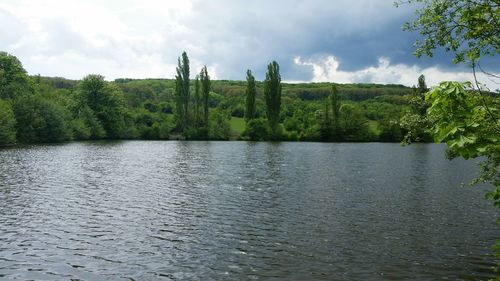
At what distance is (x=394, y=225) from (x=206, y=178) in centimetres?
2243

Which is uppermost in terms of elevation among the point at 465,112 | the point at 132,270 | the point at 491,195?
the point at 465,112

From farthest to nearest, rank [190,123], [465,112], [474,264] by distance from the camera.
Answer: [190,123], [474,264], [465,112]

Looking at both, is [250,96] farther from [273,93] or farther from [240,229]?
[240,229]

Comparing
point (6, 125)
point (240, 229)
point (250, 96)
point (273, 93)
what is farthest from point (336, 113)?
point (240, 229)

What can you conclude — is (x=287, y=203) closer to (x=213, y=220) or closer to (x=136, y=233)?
(x=213, y=220)

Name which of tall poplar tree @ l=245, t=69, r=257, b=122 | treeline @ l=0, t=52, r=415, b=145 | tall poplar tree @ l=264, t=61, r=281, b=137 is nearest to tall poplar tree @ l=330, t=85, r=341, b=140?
treeline @ l=0, t=52, r=415, b=145

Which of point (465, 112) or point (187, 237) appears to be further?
point (187, 237)

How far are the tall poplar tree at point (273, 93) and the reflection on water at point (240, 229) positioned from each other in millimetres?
90645

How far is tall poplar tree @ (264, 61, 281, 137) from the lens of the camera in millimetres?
128875

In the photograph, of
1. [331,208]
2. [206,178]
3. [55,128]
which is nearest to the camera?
[331,208]

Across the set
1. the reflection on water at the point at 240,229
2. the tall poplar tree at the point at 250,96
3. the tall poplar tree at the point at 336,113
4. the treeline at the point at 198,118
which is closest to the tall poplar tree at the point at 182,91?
the treeline at the point at 198,118

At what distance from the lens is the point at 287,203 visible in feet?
92.3

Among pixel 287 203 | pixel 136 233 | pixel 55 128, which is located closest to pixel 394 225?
pixel 287 203

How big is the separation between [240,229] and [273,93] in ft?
361
